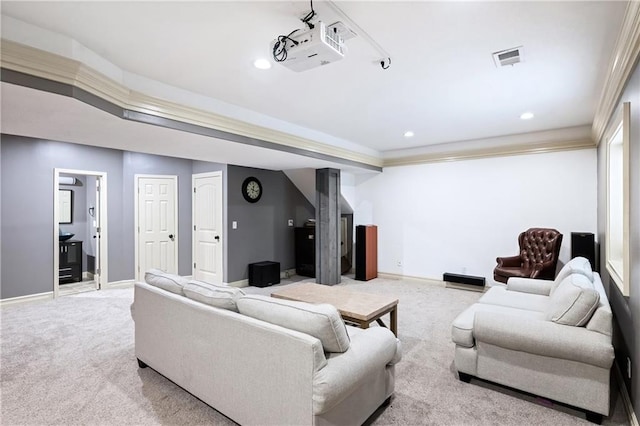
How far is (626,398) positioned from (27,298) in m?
6.72

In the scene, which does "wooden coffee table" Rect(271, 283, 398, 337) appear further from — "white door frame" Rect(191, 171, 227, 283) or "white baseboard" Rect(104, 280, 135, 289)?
"white baseboard" Rect(104, 280, 135, 289)

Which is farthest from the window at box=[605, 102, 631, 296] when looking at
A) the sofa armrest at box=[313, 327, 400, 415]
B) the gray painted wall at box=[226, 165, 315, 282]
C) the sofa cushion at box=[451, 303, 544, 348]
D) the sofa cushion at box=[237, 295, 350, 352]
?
the gray painted wall at box=[226, 165, 315, 282]

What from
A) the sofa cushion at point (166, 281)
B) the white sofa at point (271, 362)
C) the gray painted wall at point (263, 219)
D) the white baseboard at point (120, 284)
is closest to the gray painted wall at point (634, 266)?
the white sofa at point (271, 362)

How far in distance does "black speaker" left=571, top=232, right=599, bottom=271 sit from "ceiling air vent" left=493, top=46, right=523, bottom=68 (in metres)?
2.89

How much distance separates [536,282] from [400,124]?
2.55m

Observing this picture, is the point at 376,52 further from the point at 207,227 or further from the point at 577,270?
the point at 207,227

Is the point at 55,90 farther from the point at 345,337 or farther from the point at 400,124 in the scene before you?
the point at 400,124

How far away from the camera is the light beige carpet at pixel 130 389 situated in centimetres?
213

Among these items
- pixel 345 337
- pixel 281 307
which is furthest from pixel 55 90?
pixel 345 337

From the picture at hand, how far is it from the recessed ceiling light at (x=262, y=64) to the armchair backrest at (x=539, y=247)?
439cm

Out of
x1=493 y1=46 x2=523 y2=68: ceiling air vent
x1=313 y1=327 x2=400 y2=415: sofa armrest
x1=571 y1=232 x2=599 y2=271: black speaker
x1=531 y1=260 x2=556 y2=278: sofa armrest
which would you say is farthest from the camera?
x1=531 y1=260 x2=556 y2=278: sofa armrest

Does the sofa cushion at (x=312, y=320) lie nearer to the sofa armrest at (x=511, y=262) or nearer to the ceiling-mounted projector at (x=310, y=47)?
the ceiling-mounted projector at (x=310, y=47)

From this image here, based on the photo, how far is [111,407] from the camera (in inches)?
88.5

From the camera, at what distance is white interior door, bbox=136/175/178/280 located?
5.84 m
